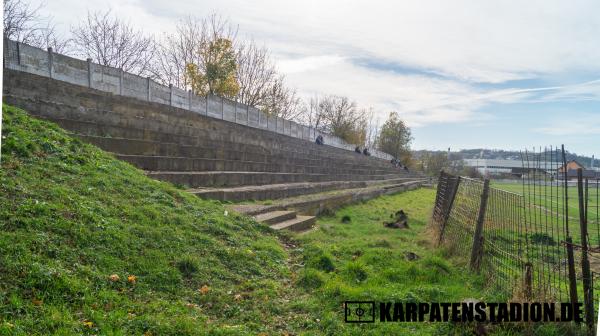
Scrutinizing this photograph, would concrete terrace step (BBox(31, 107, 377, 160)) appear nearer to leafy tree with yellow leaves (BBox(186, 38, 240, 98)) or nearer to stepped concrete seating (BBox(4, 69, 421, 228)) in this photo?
stepped concrete seating (BBox(4, 69, 421, 228))

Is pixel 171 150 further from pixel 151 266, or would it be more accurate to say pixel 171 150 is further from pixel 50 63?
pixel 151 266

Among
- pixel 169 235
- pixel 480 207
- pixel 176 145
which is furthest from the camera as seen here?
pixel 176 145

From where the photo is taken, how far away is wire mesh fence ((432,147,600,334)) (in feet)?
13.0

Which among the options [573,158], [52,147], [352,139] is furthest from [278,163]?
[352,139]

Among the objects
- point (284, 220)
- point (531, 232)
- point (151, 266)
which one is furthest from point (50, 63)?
point (531, 232)

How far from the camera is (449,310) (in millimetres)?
4703

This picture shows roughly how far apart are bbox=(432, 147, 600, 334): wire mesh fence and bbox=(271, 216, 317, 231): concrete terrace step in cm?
335

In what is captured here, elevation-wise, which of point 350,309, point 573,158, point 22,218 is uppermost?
point 573,158

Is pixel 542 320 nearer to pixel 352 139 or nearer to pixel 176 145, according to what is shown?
pixel 176 145

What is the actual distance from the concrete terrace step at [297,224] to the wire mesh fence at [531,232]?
3.35 metres

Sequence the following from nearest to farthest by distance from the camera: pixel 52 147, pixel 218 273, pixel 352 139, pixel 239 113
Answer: pixel 218 273 → pixel 52 147 → pixel 239 113 → pixel 352 139

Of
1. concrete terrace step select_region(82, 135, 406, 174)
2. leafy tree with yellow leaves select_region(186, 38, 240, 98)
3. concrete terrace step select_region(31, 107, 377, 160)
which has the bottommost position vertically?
concrete terrace step select_region(82, 135, 406, 174)

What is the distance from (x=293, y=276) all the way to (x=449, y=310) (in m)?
2.33

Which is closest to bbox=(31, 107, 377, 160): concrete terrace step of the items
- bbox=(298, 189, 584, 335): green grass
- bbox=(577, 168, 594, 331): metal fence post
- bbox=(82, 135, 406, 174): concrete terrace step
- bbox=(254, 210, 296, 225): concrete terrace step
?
bbox=(82, 135, 406, 174): concrete terrace step
